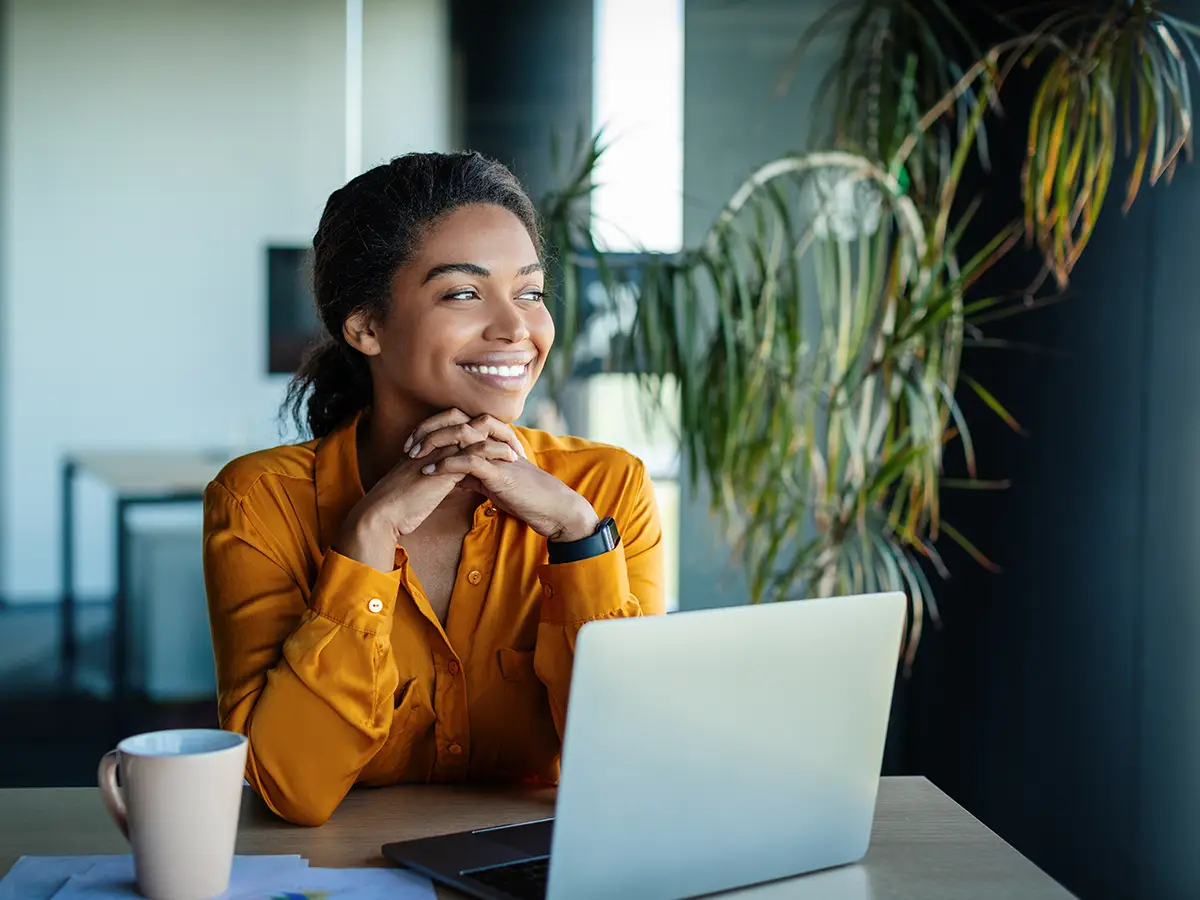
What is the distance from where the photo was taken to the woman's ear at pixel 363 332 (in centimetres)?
174

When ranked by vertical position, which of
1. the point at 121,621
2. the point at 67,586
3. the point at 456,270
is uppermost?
the point at 456,270

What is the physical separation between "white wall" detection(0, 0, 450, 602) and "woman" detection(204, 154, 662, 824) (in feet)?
6.41

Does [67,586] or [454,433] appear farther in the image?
[67,586]

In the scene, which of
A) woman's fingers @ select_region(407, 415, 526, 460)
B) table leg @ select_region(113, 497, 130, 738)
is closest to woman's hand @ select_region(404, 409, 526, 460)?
woman's fingers @ select_region(407, 415, 526, 460)

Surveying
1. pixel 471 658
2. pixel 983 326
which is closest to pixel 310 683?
pixel 471 658

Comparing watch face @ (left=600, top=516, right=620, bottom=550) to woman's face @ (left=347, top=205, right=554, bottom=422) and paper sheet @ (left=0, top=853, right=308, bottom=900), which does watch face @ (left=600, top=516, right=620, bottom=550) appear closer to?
woman's face @ (left=347, top=205, right=554, bottom=422)

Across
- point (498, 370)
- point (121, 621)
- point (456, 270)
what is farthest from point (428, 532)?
point (121, 621)

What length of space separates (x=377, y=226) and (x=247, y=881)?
91 centimetres

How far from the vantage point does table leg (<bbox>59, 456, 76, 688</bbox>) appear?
3596mm

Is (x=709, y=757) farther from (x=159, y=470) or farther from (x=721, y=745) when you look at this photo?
(x=159, y=470)

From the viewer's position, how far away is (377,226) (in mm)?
1696

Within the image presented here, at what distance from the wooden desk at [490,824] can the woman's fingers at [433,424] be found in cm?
42

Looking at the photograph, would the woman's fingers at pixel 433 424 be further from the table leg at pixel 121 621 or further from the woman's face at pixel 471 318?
the table leg at pixel 121 621

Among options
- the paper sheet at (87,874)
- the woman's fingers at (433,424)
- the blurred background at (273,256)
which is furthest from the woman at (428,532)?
the blurred background at (273,256)
